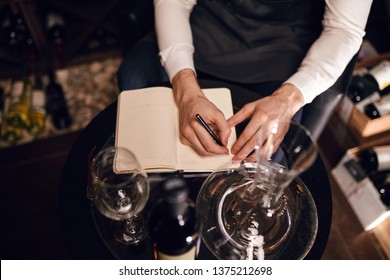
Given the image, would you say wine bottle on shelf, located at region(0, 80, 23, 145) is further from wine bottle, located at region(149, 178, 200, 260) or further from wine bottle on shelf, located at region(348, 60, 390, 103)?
wine bottle on shelf, located at region(348, 60, 390, 103)

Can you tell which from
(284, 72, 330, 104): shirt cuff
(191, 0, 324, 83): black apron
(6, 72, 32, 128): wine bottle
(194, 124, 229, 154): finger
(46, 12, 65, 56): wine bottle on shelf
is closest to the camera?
(194, 124, 229, 154): finger

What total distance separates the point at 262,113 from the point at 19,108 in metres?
1.39

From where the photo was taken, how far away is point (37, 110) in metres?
1.89

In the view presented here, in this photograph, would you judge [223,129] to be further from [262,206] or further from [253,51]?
[253,51]

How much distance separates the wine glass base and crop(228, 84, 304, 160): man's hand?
0.33 m

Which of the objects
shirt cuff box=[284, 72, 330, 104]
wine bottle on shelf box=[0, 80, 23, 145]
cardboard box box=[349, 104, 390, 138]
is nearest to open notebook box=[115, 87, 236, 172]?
shirt cuff box=[284, 72, 330, 104]

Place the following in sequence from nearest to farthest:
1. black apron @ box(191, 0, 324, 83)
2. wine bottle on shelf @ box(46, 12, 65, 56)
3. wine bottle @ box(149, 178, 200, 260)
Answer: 1. wine bottle @ box(149, 178, 200, 260)
2. black apron @ box(191, 0, 324, 83)
3. wine bottle on shelf @ box(46, 12, 65, 56)

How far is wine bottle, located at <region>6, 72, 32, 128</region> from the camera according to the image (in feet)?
6.06

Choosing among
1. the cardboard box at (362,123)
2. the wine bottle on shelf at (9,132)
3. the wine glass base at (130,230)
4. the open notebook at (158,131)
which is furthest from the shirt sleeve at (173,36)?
the wine bottle on shelf at (9,132)

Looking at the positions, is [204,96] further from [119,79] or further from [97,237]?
[97,237]

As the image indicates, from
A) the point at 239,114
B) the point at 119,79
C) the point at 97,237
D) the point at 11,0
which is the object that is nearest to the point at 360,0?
the point at 239,114

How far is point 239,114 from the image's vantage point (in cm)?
108
